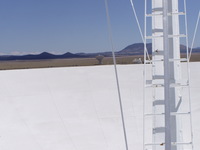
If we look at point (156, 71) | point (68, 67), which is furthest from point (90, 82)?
point (156, 71)

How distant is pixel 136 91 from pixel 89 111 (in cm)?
68

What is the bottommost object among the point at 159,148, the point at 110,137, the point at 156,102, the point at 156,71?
the point at 110,137

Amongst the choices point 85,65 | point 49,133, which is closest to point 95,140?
point 49,133

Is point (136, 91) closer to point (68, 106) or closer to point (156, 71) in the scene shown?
point (68, 106)

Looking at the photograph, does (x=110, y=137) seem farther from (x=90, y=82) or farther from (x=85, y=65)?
(x=85, y=65)

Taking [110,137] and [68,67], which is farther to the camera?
[68,67]

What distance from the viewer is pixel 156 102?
9.68ft

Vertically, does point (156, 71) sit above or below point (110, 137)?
above

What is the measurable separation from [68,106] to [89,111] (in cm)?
30

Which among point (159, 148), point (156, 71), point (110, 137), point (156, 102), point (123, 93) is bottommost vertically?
point (110, 137)

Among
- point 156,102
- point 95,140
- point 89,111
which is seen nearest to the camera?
point 156,102

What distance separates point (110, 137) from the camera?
4.71m

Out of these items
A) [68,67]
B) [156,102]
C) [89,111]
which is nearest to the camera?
[156,102]

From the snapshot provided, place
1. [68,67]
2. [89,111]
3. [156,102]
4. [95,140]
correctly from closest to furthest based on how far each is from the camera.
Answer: [156,102], [95,140], [89,111], [68,67]
